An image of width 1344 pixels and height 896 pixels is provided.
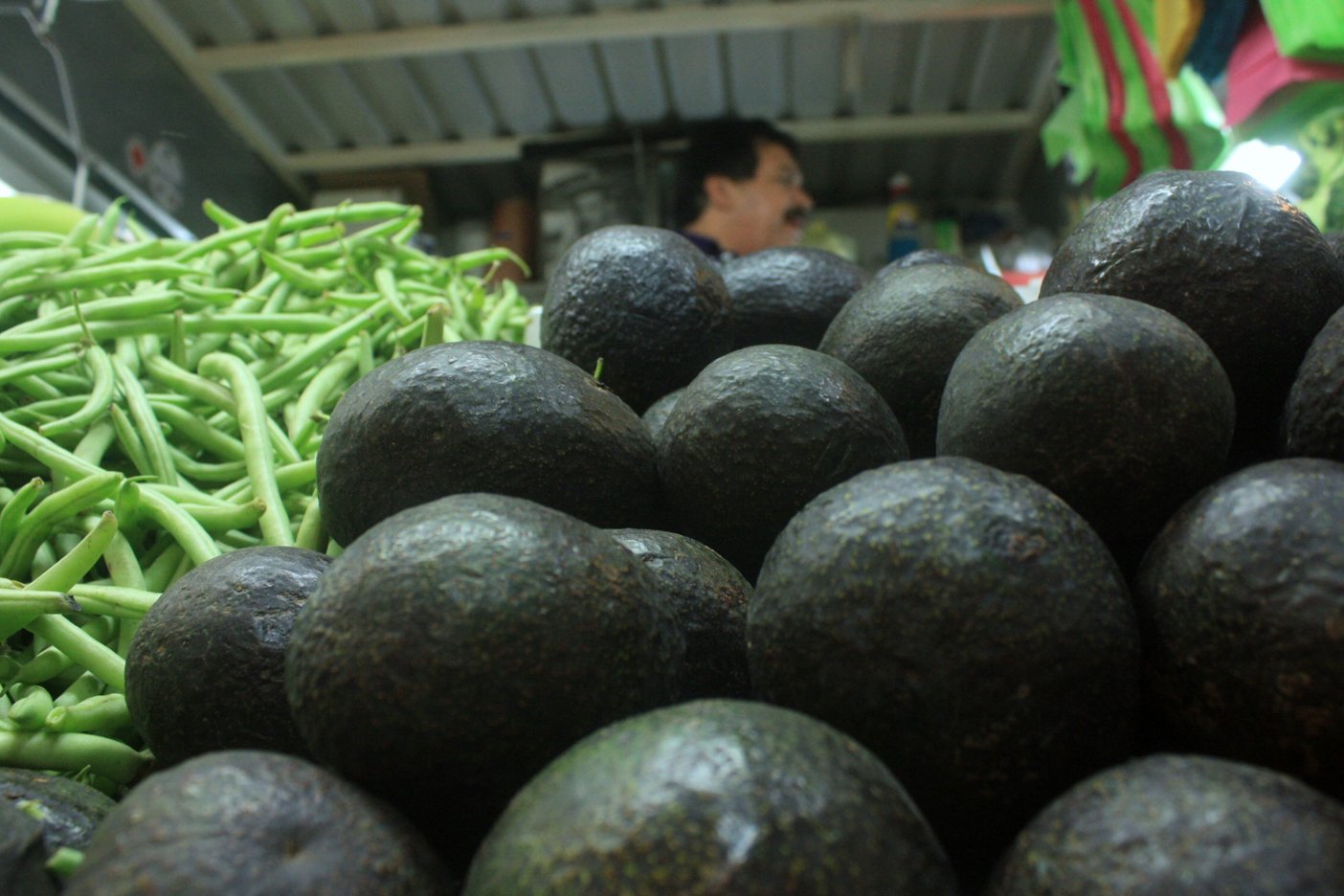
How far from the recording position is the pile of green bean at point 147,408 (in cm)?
123

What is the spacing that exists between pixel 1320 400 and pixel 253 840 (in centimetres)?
95

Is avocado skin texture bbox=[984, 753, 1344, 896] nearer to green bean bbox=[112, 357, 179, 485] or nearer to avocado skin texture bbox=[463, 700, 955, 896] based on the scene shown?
avocado skin texture bbox=[463, 700, 955, 896]

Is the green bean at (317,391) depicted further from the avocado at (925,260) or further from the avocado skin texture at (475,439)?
the avocado at (925,260)

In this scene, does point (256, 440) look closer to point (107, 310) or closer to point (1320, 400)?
point (107, 310)

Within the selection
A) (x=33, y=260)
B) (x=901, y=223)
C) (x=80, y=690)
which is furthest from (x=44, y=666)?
(x=901, y=223)

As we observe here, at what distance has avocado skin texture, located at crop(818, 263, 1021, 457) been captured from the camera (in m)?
1.20

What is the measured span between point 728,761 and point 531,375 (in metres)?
0.58

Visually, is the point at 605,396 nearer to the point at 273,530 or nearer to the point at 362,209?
the point at 273,530

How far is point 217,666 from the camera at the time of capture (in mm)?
934

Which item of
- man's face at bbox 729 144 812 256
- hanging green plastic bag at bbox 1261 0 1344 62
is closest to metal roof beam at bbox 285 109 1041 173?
man's face at bbox 729 144 812 256

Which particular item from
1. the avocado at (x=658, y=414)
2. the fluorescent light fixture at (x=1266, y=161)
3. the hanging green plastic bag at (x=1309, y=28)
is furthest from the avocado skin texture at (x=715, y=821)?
the fluorescent light fixture at (x=1266, y=161)

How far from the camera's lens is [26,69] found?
396 cm

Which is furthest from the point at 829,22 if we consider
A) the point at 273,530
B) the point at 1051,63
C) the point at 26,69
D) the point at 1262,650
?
the point at 1262,650

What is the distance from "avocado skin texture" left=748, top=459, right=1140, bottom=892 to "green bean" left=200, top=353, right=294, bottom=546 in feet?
3.00
